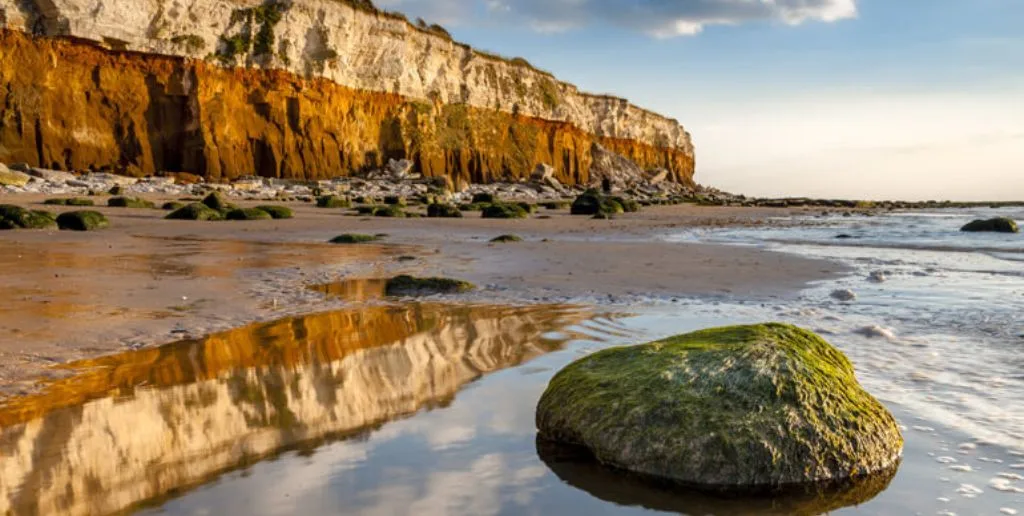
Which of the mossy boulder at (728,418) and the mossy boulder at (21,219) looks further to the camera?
the mossy boulder at (21,219)

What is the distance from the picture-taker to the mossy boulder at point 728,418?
9.07 feet

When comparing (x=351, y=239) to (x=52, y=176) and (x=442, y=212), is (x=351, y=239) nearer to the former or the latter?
(x=442, y=212)

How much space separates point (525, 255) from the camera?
10.5 meters

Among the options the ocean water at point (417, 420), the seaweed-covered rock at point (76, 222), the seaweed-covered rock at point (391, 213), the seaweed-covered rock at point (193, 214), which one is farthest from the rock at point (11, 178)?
the ocean water at point (417, 420)

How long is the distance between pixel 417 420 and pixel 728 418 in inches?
53.3

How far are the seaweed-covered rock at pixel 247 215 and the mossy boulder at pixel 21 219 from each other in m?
4.16

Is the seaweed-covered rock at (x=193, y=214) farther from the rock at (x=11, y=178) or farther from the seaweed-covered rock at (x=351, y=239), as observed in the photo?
the rock at (x=11, y=178)

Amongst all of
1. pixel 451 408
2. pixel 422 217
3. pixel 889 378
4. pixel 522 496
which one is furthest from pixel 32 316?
pixel 422 217

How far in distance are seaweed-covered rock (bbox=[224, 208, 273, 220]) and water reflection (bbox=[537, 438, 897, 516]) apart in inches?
593

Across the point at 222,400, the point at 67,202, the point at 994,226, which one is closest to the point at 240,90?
the point at 67,202

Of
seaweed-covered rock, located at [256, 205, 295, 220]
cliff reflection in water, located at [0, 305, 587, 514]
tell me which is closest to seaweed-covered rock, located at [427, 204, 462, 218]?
seaweed-covered rock, located at [256, 205, 295, 220]

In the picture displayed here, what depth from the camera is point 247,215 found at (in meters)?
16.7

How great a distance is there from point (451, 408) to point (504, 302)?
311cm

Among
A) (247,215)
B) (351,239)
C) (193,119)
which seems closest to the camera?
(351,239)
